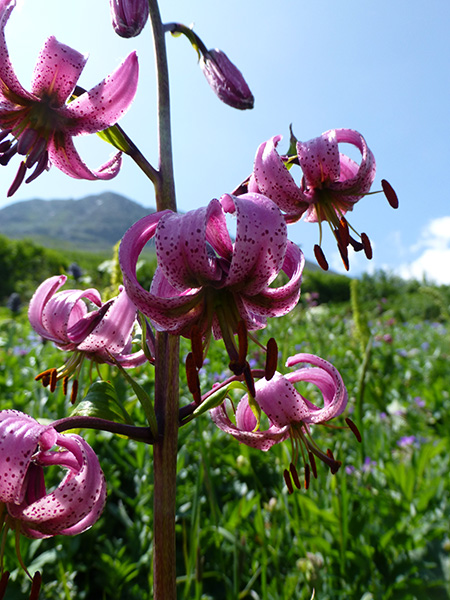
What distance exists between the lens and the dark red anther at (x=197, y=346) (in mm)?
602

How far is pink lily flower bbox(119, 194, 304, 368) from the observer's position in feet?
1.87

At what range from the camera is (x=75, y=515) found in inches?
24.3

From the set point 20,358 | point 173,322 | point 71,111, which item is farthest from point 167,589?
point 20,358

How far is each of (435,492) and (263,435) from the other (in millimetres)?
1244

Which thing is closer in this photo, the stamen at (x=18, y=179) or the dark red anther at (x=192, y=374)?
the dark red anther at (x=192, y=374)

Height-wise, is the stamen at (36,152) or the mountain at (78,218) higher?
the mountain at (78,218)

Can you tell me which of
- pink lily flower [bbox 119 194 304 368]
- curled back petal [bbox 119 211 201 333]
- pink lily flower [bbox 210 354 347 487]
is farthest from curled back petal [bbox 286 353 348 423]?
curled back petal [bbox 119 211 201 333]

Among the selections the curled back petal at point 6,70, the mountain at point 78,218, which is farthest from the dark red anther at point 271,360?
the mountain at point 78,218

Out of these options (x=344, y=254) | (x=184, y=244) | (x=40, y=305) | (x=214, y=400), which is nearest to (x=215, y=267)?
(x=184, y=244)

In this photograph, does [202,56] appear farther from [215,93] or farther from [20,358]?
[20,358]

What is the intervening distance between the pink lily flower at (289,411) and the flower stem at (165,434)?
12 centimetres

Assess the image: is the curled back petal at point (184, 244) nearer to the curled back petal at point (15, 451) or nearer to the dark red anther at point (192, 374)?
the dark red anther at point (192, 374)

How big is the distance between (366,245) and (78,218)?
530ft

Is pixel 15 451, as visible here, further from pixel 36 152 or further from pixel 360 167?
pixel 360 167
